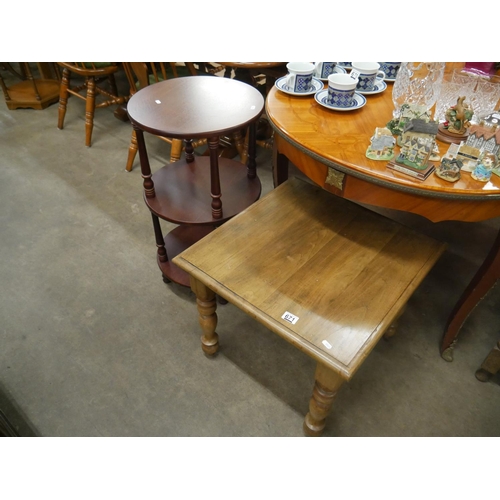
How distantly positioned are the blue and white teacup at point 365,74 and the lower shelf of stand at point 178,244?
2.91ft

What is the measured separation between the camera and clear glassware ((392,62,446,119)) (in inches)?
48.5

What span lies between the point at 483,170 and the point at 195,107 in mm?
982

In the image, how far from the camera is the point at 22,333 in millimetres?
1647

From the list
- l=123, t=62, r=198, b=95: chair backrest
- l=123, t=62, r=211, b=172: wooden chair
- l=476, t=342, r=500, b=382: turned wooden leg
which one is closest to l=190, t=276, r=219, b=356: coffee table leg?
l=476, t=342, r=500, b=382: turned wooden leg

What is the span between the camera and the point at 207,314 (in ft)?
4.58

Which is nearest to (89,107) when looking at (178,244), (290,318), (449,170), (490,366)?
(178,244)

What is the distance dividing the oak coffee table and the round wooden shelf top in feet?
1.05

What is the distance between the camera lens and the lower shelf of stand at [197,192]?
152 cm

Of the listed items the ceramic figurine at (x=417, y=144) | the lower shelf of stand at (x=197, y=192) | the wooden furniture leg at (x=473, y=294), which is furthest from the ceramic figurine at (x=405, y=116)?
the lower shelf of stand at (x=197, y=192)

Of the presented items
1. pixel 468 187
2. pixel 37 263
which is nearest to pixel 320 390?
pixel 468 187

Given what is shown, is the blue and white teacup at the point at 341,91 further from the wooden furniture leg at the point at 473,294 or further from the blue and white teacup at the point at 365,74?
the wooden furniture leg at the point at 473,294

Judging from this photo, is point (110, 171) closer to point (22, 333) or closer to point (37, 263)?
point (37, 263)

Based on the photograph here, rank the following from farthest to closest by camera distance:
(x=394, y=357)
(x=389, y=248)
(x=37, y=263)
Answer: (x=37, y=263), (x=394, y=357), (x=389, y=248)
